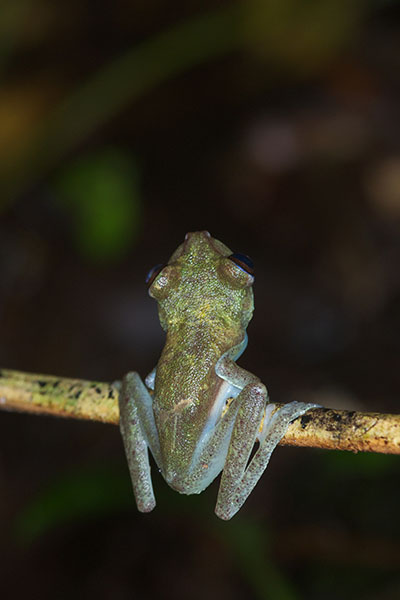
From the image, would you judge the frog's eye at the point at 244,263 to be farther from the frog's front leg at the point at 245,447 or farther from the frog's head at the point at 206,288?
the frog's front leg at the point at 245,447

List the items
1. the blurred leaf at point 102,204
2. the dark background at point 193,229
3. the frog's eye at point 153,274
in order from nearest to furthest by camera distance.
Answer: the frog's eye at point 153,274
the dark background at point 193,229
the blurred leaf at point 102,204

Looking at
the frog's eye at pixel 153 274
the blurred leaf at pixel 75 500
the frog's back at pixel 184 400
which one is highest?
the frog's eye at pixel 153 274

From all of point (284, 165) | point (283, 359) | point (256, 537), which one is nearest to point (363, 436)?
point (256, 537)

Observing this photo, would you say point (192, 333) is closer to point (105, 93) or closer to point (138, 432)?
point (138, 432)

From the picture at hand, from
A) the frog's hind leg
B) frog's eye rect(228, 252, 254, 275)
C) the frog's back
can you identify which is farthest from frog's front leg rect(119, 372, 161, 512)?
frog's eye rect(228, 252, 254, 275)

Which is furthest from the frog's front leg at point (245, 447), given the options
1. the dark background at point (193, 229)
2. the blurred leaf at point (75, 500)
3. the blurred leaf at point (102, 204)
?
the blurred leaf at point (102, 204)

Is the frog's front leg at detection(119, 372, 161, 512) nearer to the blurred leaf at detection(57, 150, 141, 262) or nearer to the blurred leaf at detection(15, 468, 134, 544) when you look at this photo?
the blurred leaf at detection(15, 468, 134, 544)

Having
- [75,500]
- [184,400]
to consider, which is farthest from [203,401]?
[75,500]
